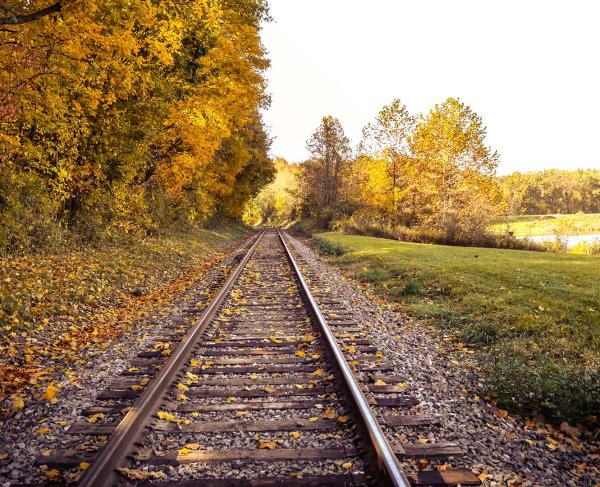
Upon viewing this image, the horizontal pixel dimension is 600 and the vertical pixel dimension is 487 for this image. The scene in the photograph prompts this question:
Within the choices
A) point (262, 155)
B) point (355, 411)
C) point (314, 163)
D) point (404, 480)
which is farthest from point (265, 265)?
point (314, 163)

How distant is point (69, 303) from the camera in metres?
7.42

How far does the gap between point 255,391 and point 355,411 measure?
1.17 metres

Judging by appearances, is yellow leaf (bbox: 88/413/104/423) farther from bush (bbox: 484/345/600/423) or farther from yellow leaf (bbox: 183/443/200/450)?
bush (bbox: 484/345/600/423)

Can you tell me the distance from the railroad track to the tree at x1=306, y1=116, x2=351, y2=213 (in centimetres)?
3404

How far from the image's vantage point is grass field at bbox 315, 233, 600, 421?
423 centimetres

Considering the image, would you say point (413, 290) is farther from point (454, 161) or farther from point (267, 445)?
point (454, 161)

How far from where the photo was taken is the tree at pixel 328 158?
39594 millimetres

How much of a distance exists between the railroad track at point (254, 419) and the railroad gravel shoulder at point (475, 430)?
→ 7.8 inches

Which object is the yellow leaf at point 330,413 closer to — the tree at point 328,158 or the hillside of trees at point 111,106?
the hillside of trees at point 111,106

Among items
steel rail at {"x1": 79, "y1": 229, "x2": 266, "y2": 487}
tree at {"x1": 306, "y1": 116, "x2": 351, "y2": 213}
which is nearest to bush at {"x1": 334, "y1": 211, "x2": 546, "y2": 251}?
tree at {"x1": 306, "y1": 116, "x2": 351, "y2": 213}

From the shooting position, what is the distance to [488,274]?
1034cm

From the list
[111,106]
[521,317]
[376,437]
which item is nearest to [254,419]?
[376,437]

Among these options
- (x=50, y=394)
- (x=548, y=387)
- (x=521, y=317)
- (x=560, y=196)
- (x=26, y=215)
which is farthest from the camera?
(x=560, y=196)

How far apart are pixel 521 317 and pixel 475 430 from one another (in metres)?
3.76
